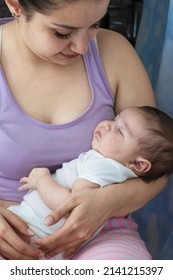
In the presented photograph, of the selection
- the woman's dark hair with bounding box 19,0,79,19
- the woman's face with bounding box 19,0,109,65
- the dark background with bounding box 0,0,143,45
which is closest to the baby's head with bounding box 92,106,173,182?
the woman's face with bounding box 19,0,109,65

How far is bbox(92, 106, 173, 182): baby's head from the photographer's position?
1446mm

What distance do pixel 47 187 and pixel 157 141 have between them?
12.1 inches

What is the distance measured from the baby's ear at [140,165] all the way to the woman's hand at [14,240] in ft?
1.06

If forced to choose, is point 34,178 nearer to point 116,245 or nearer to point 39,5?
point 116,245

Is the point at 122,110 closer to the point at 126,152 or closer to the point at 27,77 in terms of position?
the point at 126,152

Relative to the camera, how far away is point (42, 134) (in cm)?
149

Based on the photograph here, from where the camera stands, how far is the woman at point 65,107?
135cm

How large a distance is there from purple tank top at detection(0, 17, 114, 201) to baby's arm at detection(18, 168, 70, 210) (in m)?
0.06

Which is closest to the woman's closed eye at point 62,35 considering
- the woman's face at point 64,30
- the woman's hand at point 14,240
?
the woman's face at point 64,30

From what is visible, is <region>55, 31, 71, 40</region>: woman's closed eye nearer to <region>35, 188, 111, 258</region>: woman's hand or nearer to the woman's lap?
<region>35, 188, 111, 258</region>: woman's hand

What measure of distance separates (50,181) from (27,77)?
0.31 meters

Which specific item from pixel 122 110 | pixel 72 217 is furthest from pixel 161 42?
pixel 72 217

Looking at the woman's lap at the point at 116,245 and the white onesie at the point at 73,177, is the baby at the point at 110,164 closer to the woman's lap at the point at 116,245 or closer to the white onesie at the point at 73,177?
the white onesie at the point at 73,177

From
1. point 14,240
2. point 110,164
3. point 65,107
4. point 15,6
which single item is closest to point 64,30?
point 15,6
